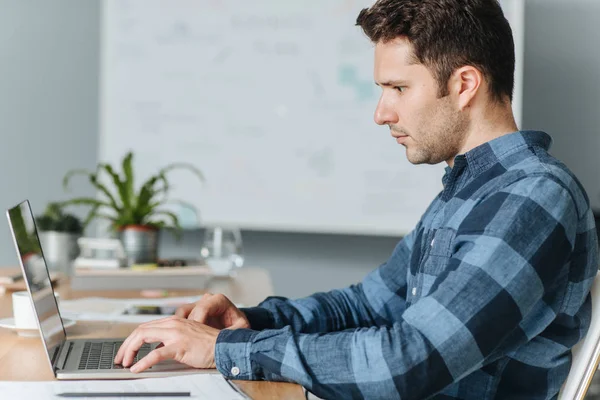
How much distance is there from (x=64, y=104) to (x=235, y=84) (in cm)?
76

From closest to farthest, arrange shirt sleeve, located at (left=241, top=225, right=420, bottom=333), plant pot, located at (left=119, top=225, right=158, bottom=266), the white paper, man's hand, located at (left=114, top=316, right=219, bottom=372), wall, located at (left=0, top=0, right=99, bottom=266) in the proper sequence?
1. man's hand, located at (left=114, top=316, right=219, bottom=372)
2. shirt sleeve, located at (left=241, top=225, right=420, bottom=333)
3. the white paper
4. plant pot, located at (left=119, top=225, right=158, bottom=266)
5. wall, located at (left=0, top=0, right=99, bottom=266)

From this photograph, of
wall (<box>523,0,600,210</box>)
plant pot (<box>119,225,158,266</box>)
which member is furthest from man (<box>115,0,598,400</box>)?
wall (<box>523,0,600,210</box>)

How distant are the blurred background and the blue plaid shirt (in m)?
2.19

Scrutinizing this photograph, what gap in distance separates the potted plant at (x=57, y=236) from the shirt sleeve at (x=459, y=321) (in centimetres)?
134

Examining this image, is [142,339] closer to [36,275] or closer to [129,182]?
[36,275]

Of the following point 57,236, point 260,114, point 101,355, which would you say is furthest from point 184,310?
point 260,114

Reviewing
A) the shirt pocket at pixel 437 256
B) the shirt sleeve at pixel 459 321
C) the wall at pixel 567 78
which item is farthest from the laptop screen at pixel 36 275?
the wall at pixel 567 78

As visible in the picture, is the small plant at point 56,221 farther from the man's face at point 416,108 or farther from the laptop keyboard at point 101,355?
the man's face at point 416,108

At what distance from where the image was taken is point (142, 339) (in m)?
1.10

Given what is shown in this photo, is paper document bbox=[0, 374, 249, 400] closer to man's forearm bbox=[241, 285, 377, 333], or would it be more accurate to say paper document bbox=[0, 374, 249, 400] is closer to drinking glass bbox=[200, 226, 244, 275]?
man's forearm bbox=[241, 285, 377, 333]

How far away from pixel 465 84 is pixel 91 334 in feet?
2.42

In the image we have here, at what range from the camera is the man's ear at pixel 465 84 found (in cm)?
126

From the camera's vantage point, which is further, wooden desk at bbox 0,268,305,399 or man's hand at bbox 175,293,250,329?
man's hand at bbox 175,293,250,329

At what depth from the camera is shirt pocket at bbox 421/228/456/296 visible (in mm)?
1188
